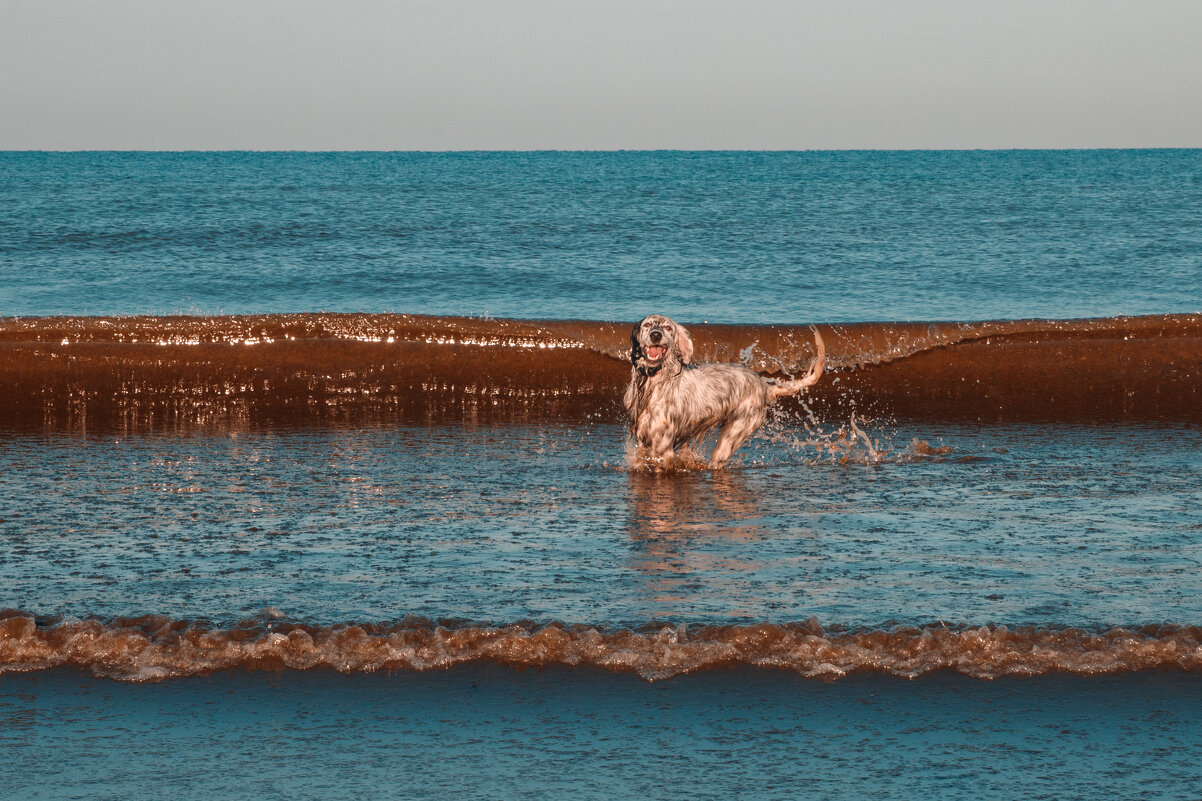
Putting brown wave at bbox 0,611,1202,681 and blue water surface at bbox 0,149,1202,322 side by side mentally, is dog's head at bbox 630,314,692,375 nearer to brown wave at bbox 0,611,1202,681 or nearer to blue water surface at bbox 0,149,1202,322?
brown wave at bbox 0,611,1202,681

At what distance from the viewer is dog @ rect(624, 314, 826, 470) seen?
27.6ft

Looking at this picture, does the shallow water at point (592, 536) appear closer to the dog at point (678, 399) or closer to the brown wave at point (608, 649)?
the brown wave at point (608, 649)

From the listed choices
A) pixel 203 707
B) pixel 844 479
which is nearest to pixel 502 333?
pixel 844 479

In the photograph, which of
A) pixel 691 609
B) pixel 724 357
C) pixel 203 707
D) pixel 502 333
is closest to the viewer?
pixel 203 707

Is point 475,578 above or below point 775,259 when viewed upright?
below

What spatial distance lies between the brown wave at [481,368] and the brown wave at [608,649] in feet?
18.4

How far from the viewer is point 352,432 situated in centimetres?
935

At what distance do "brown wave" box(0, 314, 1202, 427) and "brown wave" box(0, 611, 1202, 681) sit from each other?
5612 mm

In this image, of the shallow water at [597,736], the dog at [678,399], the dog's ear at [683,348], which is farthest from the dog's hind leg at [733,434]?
the shallow water at [597,736]

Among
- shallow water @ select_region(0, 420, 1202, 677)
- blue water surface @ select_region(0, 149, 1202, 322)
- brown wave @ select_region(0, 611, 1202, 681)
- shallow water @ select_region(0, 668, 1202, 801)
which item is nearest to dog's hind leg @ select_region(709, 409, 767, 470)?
shallow water @ select_region(0, 420, 1202, 677)

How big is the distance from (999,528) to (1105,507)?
2.68 ft

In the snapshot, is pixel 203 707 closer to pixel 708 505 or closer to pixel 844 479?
pixel 708 505

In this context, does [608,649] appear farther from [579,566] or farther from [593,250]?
[593,250]

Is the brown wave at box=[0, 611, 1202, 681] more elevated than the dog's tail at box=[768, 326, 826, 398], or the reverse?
the dog's tail at box=[768, 326, 826, 398]
